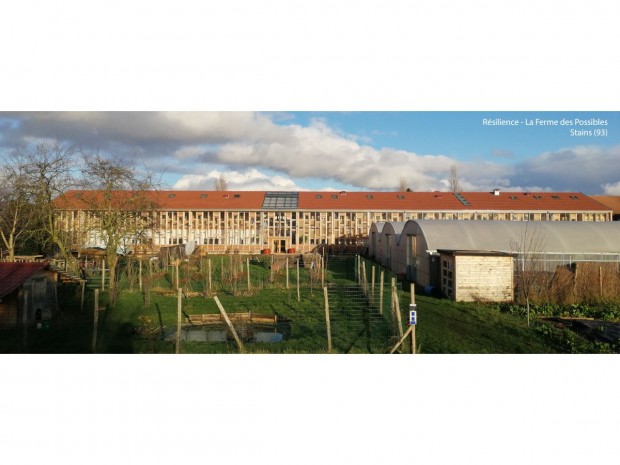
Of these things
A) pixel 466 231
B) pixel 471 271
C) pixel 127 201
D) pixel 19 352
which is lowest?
pixel 19 352

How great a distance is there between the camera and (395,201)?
125 ft

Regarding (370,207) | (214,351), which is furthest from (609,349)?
(370,207)

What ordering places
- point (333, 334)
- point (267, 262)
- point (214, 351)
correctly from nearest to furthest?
point (214, 351), point (333, 334), point (267, 262)

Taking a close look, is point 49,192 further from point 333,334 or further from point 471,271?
point 471,271

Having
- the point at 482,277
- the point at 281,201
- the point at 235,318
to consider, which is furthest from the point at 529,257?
the point at 281,201

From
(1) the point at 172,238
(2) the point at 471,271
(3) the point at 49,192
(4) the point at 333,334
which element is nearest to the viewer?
(4) the point at 333,334

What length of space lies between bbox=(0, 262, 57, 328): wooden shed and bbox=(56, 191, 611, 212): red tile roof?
969 inches

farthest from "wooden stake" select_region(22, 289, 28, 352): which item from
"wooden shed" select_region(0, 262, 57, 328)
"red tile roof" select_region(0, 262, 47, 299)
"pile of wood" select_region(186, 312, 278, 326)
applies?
"pile of wood" select_region(186, 312, 278, 326)

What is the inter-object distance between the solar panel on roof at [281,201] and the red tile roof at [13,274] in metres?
26.0

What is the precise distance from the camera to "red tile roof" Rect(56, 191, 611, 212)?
3644 centimetres

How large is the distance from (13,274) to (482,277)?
14185mm

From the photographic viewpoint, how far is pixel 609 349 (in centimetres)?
927

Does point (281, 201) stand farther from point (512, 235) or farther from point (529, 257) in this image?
point (529, 257)

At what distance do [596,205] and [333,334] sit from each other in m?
36.7
